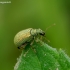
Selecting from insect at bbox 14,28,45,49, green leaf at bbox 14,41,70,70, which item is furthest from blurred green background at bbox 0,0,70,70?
green leaf at bbox 14,41,70,70

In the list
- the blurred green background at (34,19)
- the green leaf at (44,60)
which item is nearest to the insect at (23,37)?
the green leaf at (44,60)

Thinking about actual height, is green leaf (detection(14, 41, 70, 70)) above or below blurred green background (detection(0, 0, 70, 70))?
below

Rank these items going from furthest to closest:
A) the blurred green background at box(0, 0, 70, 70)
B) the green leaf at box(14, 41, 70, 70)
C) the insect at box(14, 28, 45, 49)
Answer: the blurred green background at box(0, 0, 70, 70), the insect at box(14, 28, 45, 49), the green leaf at box(14, 41, 70, 70)

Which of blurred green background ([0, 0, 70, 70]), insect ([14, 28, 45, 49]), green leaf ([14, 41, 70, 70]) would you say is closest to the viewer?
green leaf ([14, 41, 70, 70])

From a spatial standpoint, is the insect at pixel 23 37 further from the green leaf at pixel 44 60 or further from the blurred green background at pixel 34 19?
the blurred green background at pixel 34 19

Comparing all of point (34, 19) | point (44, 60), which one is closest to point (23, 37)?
point (44, 60)

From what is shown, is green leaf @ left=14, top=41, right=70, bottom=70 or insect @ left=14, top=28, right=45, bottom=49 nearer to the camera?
green leaf @ left=14, top=41, right=70, bottom=70

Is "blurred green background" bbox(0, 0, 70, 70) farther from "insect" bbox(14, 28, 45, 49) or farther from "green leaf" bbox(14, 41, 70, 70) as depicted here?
"green leaf" bbox(14, 41, 70, 70)
